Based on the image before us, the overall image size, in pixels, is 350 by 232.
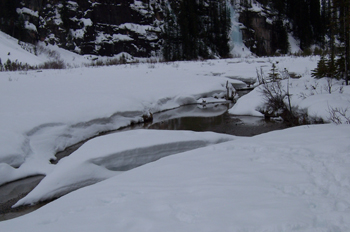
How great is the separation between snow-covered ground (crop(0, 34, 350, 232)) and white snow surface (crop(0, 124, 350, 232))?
1 centimetres

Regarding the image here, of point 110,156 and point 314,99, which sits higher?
point 314,99

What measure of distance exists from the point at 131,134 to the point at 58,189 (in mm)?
2155

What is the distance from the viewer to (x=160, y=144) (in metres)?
5.52

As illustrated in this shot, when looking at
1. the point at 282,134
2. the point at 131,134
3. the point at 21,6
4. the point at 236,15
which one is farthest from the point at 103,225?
the point at 236,15

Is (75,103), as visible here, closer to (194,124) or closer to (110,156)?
(194,124)

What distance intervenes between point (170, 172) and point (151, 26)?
1477 inches

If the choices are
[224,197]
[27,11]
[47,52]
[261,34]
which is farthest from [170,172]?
[261,34]

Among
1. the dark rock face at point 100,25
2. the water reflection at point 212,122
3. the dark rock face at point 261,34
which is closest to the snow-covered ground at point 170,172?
the water reflection at point 212,122

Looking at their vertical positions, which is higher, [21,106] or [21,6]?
[21,6]

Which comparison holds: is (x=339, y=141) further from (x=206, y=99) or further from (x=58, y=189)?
(x=206, y=99)

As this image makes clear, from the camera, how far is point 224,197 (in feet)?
9.20

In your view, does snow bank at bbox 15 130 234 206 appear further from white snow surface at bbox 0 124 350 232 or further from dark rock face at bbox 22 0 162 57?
dark rock face at bbox 22 0 162 57

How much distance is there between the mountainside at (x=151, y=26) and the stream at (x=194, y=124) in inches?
1021

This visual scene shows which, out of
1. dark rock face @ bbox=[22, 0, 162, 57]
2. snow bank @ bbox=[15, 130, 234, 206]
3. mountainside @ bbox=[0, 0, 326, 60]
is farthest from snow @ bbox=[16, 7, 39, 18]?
snow bank @ bbox=[15, 130, 234, 206]
